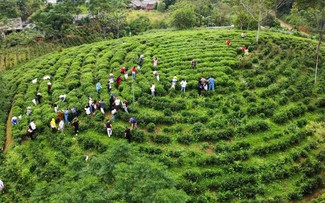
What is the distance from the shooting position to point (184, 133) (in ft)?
88.3

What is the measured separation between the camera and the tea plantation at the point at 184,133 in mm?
17384

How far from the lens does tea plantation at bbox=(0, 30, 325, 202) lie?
17384 mm

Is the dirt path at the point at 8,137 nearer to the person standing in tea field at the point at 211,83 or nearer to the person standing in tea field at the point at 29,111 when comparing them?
the person standing in tea field at the point at 29,111

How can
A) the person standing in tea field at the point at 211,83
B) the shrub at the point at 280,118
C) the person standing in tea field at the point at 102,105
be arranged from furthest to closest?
the person standing in tea field at the point at 211,83
the person standing in tea field at the point at 102,105
the shrub at the point at 280,118

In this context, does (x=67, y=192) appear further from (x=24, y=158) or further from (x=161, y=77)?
(x=161, y=77)

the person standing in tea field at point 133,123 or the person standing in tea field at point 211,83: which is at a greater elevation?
the person standing in tea field at point 211,83

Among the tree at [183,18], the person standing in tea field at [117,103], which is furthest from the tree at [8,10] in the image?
the person standing in tea field at [117,103]

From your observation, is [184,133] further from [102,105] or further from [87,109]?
[87,109]

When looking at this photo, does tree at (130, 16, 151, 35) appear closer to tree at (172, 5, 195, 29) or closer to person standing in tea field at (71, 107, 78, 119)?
tree at (172, 5, 195, 29)

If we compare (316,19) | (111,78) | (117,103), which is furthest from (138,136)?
(316,19)

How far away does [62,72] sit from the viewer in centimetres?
3956

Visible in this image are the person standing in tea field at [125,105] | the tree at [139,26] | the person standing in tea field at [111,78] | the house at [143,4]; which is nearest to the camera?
the person standing in tea field at [125,105]

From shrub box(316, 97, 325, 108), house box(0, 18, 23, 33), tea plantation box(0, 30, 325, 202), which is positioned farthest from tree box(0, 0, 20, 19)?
shrub box(316, 97, 325, 108)

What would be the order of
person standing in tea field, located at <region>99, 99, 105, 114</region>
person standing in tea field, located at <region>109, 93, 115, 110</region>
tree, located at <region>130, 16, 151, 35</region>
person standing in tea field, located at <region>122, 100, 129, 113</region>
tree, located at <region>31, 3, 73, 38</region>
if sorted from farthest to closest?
1. tree, located at <region>130, 16, 151, 35</region>
2. tree, located at <region>31, 3, 73, 38</region>
3. person standing in tea field, located at <region>109, 93, 115, 110</region>
4. person standing in tea field, located at <region>99, 99, 105, 114</region>
5. person standing in tea field, located at <region>122, 100, 129, 113</region>
